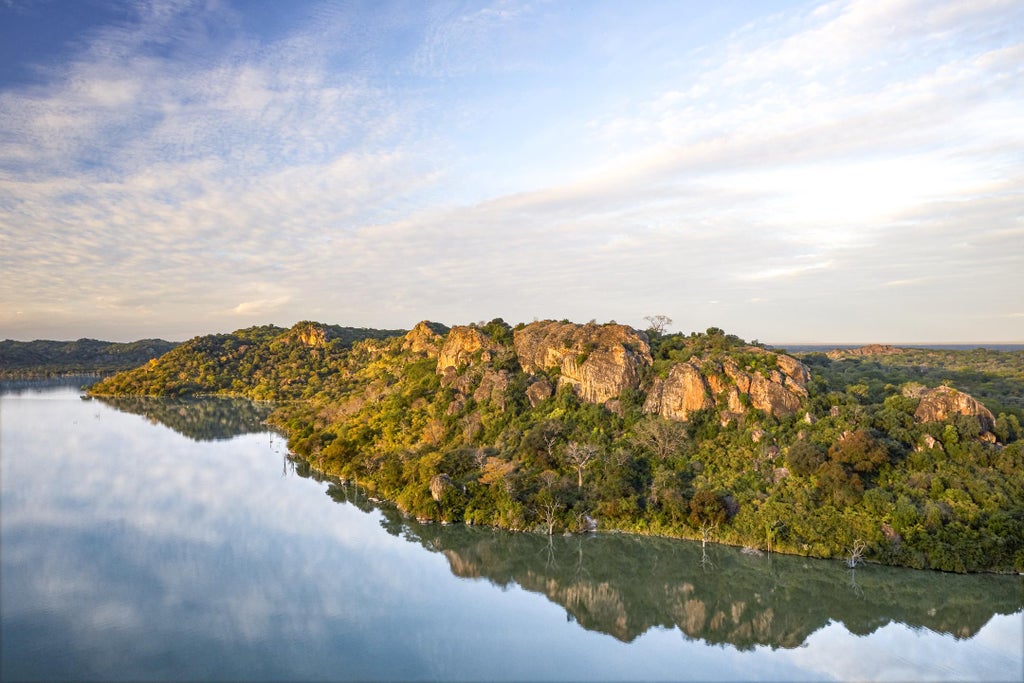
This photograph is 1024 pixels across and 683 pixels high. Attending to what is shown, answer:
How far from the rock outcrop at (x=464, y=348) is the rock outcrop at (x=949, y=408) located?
40.6 meters

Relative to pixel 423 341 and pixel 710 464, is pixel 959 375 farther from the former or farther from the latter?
pixel 423 341

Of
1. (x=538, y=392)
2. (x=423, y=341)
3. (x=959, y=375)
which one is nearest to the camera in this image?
(x=538, y=392)

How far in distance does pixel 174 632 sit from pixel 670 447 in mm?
35480

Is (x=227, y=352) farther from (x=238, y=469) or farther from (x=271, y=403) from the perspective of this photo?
(x=238, y=469)

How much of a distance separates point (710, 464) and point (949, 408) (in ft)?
57.1

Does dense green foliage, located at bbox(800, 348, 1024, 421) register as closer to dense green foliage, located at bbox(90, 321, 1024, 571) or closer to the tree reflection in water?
dense green foliage, located at bbox(90, 321, 1024, 571)

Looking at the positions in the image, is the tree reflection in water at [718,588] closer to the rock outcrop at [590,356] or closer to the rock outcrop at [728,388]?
the rock outcrop at [728,388]

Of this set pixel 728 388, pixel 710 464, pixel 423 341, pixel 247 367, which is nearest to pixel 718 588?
pixel 710 464

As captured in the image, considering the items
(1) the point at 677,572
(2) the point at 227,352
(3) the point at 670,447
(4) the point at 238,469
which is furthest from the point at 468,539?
(2) the point at 227,352

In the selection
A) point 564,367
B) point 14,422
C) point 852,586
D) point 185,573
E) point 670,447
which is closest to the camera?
point 852,586

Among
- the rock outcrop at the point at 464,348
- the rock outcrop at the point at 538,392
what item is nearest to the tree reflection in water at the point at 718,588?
the rock outcrop at the point at 538,392

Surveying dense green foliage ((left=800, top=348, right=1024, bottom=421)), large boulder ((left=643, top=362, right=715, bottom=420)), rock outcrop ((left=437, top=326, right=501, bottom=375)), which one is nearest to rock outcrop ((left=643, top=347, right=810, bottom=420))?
large boulder ((left=643, top=362, right=715, bottom=420))

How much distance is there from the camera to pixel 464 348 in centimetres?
7119

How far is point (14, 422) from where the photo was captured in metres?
96.2
